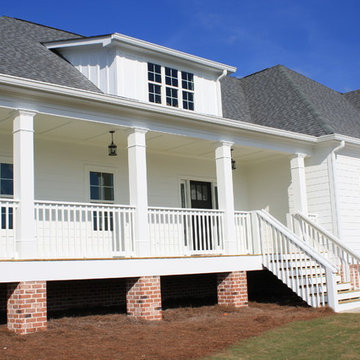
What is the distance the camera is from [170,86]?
47.6ft

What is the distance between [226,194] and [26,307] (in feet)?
19.1

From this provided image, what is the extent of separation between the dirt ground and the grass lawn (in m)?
0.34

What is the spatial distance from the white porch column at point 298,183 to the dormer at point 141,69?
288 cm

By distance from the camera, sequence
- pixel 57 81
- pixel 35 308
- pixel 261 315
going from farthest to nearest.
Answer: pixel 57 81 < pixel 261 315 < pixel 35 308

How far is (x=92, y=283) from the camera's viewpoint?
13.3 metres

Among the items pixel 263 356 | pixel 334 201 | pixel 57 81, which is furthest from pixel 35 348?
pixel 334 201

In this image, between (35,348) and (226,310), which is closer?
(35,348)

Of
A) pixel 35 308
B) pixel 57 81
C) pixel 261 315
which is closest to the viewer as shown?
pixel 35 308

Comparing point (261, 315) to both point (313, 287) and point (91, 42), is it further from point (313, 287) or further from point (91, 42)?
point (91, 42)

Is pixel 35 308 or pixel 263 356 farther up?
pixel 35 308

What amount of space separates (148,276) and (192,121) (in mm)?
3843

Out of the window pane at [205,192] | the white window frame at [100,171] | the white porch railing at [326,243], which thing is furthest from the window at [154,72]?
the white porch railing at [326,243]

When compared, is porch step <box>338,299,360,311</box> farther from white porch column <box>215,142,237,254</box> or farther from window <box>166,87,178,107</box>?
window <box>166,87,178,107</box>

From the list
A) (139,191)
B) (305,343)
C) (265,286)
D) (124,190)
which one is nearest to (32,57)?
Result: (124,190)
